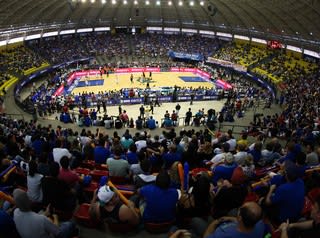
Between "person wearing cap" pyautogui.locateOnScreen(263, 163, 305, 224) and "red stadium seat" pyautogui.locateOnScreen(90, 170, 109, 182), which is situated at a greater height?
"person wearing cap" pyautogui.locateOnScreen(263, 163, 305, 224)

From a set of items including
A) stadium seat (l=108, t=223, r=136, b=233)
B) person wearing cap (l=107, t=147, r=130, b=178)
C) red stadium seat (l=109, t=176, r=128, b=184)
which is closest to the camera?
stadium seat (l=108, t=223, r=136, b=233)

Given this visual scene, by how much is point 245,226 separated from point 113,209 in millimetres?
2648

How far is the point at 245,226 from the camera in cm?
400

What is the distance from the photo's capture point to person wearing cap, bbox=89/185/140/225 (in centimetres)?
554

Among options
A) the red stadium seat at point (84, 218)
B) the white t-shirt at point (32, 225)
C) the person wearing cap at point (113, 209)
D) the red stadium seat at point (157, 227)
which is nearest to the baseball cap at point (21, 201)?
the white t-shirt at point (32, 225)

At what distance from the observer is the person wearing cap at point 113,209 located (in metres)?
5.54

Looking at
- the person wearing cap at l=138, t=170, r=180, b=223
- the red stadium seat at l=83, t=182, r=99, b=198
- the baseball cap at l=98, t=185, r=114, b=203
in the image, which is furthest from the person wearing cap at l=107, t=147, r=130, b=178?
the baseball cap at l=98, t=185, r=114, b=203

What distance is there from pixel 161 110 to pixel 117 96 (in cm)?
631

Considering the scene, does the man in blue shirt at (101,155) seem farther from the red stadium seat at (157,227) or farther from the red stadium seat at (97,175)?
the red stadium seat at (157,227)

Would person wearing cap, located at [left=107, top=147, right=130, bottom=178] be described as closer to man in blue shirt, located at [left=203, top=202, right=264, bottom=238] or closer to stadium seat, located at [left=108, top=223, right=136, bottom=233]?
stadium seat, located at [left=108, top=223, right=136, bottom=233]

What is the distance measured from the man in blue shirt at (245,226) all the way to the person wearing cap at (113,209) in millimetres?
1850

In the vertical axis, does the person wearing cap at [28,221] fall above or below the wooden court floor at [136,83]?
below

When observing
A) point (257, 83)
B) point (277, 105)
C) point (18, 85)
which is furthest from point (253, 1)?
point (18, 85)

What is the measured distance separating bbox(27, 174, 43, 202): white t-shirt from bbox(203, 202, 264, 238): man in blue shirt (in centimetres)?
402
